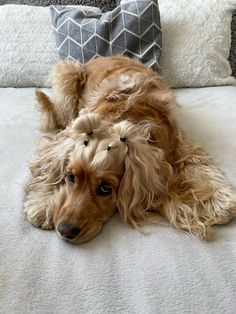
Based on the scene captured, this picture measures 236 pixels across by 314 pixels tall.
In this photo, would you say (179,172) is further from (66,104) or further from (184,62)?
(184,62)

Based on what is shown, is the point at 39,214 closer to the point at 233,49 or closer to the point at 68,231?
the point at 68,231

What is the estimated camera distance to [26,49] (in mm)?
2385

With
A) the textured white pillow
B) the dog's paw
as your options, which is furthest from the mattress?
the textured white pillow

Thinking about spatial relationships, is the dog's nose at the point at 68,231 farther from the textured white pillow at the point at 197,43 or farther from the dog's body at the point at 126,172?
the textured white pillow at the point at 197,43

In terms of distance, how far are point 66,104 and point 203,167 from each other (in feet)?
2.63

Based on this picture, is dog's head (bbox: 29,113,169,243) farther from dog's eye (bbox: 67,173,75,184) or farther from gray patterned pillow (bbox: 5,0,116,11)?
gray patterned pillow (bbox: 5,0,116,11)

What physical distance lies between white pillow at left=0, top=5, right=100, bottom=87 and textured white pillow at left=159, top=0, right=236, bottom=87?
18.5 inches

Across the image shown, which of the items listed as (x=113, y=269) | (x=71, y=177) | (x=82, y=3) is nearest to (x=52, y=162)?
(x=71, y=177)

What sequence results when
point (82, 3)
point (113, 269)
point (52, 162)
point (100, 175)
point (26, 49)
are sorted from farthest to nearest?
point (82, 3), point (26, 49), point (52, 162), point (100, 175), point (113, 269)

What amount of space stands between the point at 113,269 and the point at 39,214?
13.0 inches

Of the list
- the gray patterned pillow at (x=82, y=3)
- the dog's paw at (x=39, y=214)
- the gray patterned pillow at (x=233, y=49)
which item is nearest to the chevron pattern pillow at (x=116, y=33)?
the gray patterned pillow at (x=82, y=3)

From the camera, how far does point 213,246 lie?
126cm

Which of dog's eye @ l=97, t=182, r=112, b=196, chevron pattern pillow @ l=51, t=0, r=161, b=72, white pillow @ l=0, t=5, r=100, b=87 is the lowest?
white pillow @ l=0, t=5, r=100, b=87

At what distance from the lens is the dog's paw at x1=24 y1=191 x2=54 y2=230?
135cm
